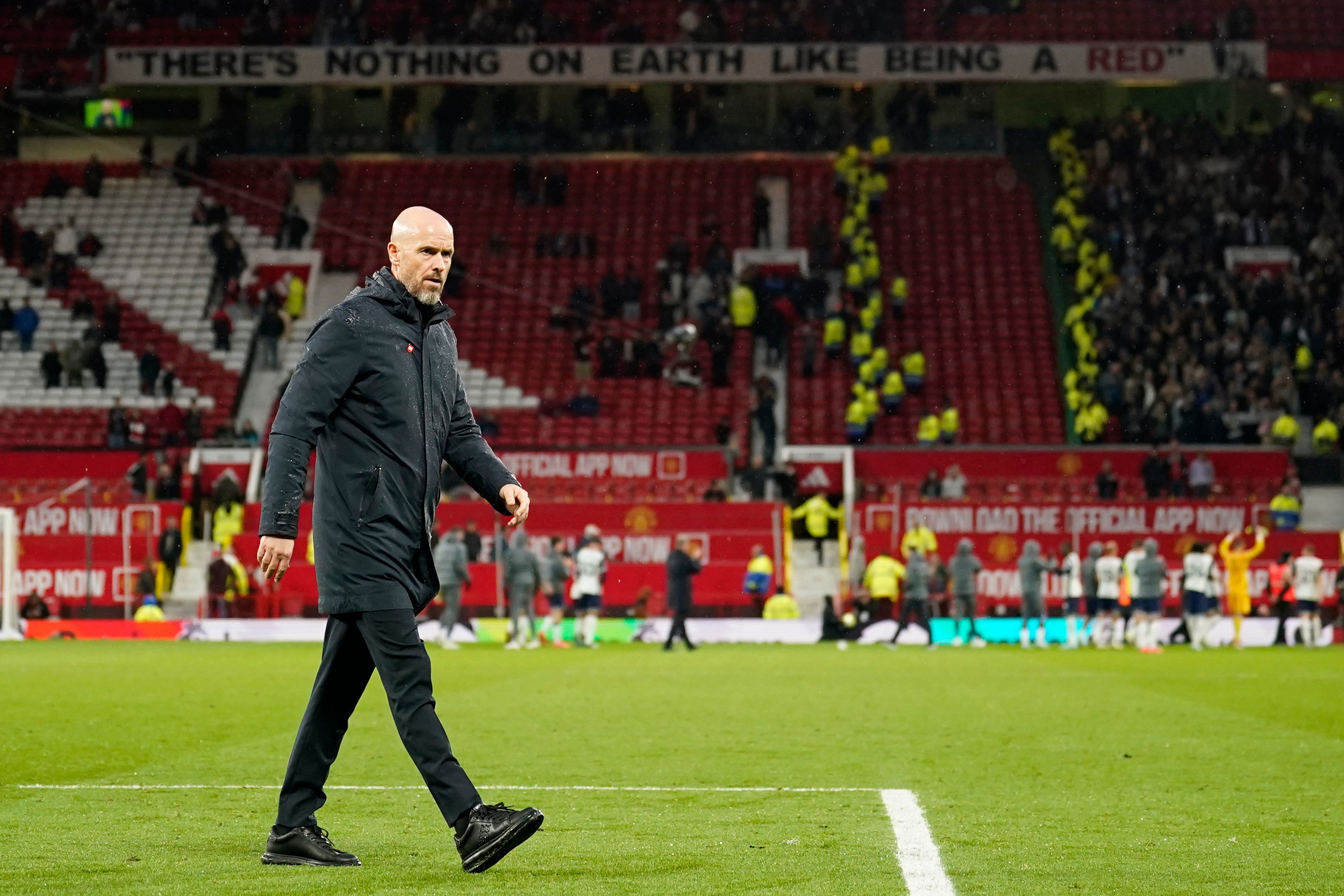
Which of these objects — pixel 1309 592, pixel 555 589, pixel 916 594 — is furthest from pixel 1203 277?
pixel 555 589

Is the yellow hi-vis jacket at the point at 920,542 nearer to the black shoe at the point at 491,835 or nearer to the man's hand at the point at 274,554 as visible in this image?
the black shoe at the point at 491,835

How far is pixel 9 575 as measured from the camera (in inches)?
1192

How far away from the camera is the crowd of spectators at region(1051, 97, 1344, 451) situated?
1515 inches

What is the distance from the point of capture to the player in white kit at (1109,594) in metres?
29.2

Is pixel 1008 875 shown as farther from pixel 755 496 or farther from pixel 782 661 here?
pixel 755 496

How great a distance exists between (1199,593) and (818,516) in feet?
27.6

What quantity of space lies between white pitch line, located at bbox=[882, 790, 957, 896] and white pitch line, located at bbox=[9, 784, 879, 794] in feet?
→ 1.15

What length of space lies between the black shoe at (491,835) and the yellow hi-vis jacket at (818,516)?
2929cm

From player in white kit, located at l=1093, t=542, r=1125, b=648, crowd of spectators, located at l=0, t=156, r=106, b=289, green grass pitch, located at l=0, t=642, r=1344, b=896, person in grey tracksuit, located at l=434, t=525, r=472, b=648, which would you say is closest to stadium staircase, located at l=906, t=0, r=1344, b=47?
player in white kit, located at l=1093, t=542, r=1125, b=648

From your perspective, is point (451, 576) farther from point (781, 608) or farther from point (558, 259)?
point (558, 259)

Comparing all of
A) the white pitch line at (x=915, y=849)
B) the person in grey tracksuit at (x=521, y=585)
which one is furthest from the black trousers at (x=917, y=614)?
the white pitch line at (x=915, y=849)

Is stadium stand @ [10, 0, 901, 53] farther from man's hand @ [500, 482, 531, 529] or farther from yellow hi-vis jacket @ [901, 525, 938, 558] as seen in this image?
man's hand @ [500, 482, 531, 529]

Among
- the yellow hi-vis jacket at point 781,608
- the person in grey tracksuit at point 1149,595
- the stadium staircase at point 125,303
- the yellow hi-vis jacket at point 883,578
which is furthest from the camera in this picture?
the stadium staircase at point 125,303

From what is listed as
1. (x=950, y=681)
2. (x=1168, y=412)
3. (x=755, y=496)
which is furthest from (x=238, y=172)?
(x=950, y=681)
